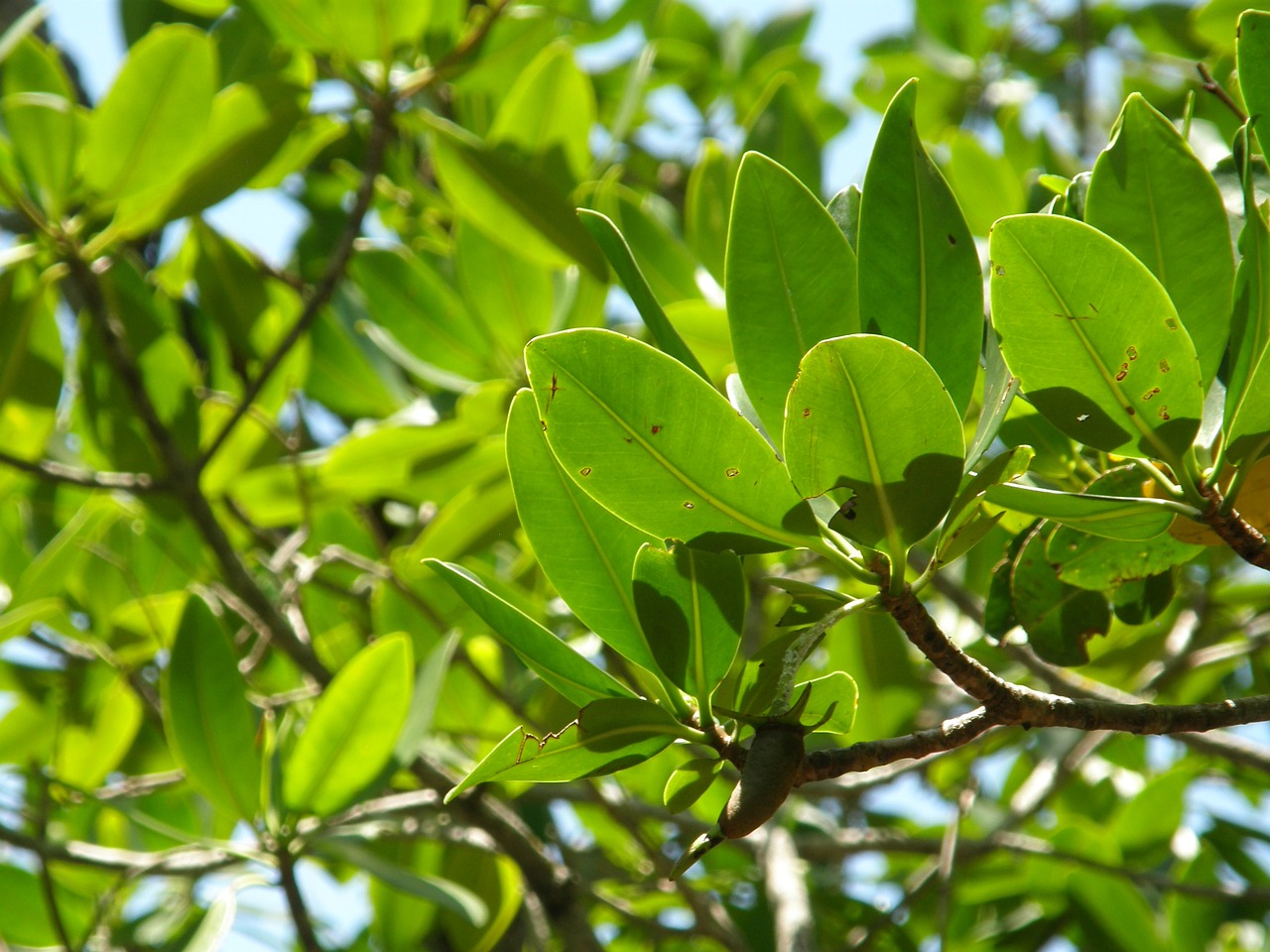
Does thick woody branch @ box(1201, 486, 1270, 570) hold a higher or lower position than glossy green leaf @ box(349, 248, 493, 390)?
higher

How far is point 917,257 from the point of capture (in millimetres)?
588

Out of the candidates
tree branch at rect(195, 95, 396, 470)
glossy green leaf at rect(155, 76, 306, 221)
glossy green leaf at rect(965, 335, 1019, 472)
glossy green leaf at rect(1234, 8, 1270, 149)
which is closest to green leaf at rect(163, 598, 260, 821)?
tree branch at rect(195, 95, 396, 470)

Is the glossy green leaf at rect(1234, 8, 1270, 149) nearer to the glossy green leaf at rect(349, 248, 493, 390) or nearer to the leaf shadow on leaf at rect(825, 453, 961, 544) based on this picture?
the leaf shadow on leaf at rect(825, 453, 961, 544)

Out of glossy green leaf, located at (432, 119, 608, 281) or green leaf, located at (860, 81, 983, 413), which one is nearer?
green leaf, located at (860, 81, 983, 413)

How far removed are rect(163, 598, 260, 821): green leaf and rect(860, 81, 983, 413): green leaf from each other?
0.82m

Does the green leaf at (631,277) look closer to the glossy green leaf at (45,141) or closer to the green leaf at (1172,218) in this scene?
the green leaf at (1172,218)

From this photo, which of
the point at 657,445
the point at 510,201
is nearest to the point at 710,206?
the point at 510,201

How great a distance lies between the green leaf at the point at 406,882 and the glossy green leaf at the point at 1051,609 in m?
0.73

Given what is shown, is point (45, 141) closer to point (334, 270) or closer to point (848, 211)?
point (334, 270)

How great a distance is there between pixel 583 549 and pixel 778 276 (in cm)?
19

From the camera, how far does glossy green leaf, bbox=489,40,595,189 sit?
151cm

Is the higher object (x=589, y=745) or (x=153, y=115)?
(x=153, y=115)

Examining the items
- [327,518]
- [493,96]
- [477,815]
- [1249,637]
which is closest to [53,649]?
[327,518]

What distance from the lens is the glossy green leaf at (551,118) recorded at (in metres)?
1.51
